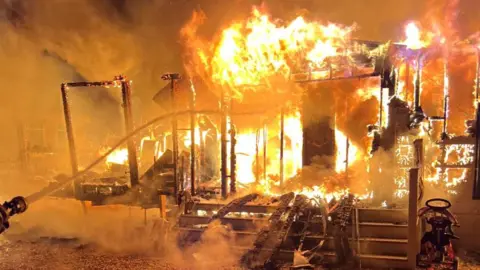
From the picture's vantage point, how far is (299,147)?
619 inches

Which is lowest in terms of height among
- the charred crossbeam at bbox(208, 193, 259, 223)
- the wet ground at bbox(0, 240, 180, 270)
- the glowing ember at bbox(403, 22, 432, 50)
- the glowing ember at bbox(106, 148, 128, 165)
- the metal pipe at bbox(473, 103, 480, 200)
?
the wet ground at bbox(0, 240, 180, 270)

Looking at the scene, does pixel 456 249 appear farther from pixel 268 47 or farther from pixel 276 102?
pixel 268 47

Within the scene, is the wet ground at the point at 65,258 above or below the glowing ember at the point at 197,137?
below

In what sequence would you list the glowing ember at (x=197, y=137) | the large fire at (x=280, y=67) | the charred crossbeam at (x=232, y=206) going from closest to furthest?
the charred crossbeam at (x=232, y=206) → the large fire at (x=280, y=67) → the glowing ember at (x=197, y=137)

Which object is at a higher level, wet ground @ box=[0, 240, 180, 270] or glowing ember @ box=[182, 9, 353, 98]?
glowing ember @ box=[182, 9, 353, 98]

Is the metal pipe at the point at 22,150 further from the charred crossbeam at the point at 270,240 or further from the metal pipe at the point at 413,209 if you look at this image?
the metal pipe at the point at 413,209

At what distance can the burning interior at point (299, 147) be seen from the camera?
420 inches

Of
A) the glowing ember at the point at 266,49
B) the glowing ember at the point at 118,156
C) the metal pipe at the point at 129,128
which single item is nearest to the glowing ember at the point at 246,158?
the glowing ember at the point at 266,49

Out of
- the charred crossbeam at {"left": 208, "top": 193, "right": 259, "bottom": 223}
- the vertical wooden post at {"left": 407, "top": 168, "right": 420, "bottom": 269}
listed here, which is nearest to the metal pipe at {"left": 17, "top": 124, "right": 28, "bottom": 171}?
the charred crossbeam at {"left": 208, "top": 193, "right": 259, "bottom": 223}

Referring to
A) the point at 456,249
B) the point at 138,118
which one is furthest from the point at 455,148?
the point at 138,118

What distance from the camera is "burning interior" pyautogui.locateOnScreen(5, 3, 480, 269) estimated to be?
10.7 meters

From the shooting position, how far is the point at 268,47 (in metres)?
15.2

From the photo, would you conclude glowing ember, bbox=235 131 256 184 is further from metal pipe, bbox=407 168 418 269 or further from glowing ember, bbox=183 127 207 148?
metal pipe, bbox=407 168 418 269

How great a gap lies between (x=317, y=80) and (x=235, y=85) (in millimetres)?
3212
